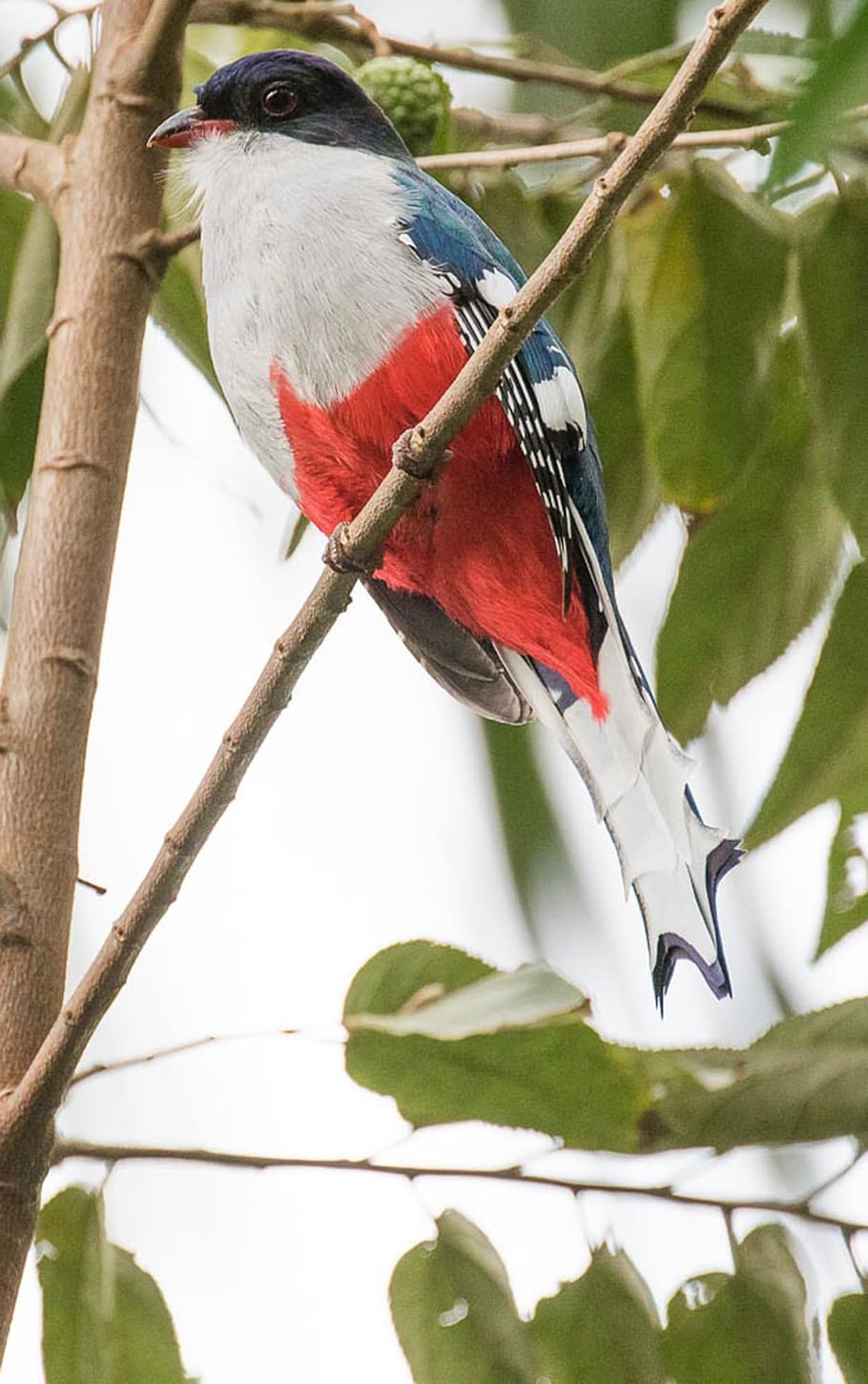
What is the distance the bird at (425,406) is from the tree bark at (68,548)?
0.24ft

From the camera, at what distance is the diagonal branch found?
1.17m

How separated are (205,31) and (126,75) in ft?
2.47

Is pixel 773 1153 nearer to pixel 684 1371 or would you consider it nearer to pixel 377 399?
pixel 684 1371

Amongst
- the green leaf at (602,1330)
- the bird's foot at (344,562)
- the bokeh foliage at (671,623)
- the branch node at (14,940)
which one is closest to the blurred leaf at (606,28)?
the bokeh foliage at (671,623)

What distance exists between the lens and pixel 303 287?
1.69 metres

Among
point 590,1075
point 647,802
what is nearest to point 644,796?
point 647,802

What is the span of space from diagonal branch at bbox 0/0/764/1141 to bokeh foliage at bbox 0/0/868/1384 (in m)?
0.26

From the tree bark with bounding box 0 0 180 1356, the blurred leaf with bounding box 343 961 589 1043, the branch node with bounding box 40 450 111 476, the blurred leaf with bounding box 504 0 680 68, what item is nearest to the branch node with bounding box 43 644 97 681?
the tree bark with bounding box 0 0 180 1356

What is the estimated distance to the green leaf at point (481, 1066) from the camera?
1.51 metres

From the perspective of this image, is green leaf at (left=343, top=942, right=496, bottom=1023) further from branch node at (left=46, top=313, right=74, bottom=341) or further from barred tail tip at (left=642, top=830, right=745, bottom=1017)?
branch node at (left=46, top=313, right=74, bottom=341)

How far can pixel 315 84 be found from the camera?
2.00m

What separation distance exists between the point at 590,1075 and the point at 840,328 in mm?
796

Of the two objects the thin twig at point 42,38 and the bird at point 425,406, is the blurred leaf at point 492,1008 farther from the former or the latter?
the thin twig at point 42,38

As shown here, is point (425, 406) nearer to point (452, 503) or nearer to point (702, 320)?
point (452, 503)
